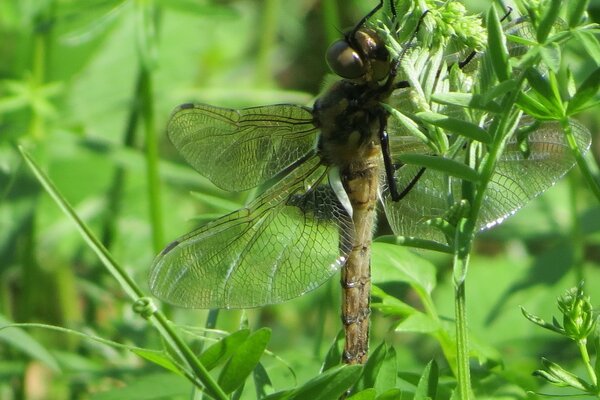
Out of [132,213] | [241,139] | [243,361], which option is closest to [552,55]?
[243,361]

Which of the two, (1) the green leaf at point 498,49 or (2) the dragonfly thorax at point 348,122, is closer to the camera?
(1) the green leaf at point 498,49

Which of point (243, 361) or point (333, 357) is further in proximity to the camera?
point (333, 357)

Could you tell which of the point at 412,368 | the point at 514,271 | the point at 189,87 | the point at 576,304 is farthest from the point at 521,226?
the point at 576,304

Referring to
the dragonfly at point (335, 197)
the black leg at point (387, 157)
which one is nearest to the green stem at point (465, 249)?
the dragonfly at point (335, 197)

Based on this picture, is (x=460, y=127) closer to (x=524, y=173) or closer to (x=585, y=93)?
(x=585, y=93)

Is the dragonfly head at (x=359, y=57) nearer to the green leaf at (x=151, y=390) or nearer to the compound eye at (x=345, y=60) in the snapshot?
the compound eye at (x=345, y=60)

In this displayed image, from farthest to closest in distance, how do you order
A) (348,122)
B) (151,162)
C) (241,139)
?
(151,162), (241,139), (348,122)
